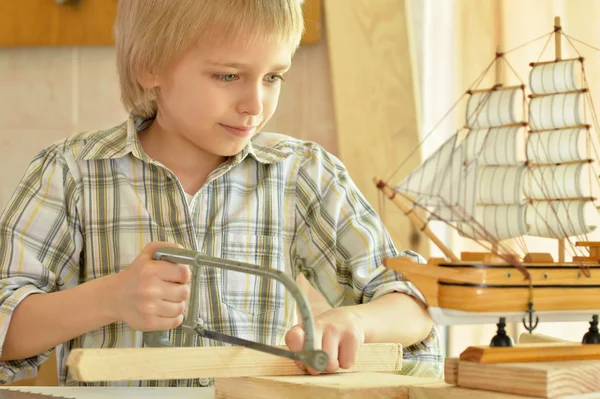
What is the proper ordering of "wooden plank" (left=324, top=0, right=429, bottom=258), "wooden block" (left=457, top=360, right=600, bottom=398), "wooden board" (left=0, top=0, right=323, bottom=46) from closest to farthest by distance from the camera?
"wooden block" (left=457, top=360, right=600, bottom=398) → "wooden plank" (left=324, top=0, right=429, bottom=258) → "wooden board" (left=0, top=0, right=323, bottom=46)

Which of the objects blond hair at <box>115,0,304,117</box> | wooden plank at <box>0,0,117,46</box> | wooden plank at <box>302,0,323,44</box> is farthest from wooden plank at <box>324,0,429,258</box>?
blond hair at <box>115,0,304,117</box>

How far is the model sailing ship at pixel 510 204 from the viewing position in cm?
70

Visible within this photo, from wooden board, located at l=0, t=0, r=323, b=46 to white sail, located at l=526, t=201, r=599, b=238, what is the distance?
1.38m

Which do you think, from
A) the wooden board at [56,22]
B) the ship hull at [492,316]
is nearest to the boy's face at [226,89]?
the ship hull at [492,316]

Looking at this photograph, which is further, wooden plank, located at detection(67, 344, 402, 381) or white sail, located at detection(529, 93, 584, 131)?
white sail, located at detection(529, 93, 584, 131)

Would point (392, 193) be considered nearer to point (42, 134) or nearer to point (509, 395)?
point (509, 395)

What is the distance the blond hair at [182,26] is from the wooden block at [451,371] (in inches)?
16.7

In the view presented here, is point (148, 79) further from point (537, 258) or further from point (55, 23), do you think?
point (55, 23)

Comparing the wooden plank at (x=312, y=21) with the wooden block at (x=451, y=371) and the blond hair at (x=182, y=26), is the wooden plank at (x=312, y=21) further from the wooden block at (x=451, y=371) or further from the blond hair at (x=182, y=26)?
the wooden block at (x=451, y=371)

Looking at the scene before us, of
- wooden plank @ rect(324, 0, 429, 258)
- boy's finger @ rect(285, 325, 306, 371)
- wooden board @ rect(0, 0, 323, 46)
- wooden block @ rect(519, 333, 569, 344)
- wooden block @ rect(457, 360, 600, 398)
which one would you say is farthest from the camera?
wooden board @ rect(0, 0, 323, 46)

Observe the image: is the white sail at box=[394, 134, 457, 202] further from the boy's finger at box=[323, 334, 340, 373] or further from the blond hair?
the blond hair

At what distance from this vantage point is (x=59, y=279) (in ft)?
3.46

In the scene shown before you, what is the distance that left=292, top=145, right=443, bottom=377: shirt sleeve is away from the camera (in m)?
1.05

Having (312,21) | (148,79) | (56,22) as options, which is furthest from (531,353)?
(56,22)
